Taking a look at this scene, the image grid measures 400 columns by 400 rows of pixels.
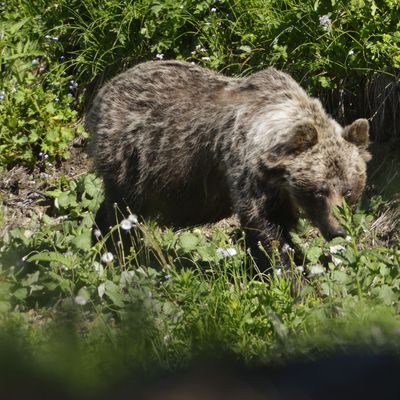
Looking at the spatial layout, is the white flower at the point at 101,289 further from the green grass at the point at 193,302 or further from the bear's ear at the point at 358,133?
the bear's ear at the point at 358,133

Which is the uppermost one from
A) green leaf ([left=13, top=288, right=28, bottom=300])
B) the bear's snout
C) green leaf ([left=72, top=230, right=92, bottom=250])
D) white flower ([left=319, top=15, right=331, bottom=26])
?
white flower ([left=319, top=15, right=331, bottom=26])

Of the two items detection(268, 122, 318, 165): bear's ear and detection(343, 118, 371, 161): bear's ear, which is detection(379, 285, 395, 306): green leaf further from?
detection(343, 118, 371, 161): bear's ear

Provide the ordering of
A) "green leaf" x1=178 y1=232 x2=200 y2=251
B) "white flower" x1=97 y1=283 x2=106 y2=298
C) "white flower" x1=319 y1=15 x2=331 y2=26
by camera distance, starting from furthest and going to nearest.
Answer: "white flower" x1=319 y1=15 x2=331 y2=26 → "green leaf" x1=178 y1=232 x2=200 y2=251 → "white flower" x1=97 y1=283 x2=106 y2=298

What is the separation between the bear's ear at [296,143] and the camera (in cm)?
588

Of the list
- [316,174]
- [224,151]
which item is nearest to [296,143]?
[316,174]

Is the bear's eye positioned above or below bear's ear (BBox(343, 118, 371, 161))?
below

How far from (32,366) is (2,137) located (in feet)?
25.0

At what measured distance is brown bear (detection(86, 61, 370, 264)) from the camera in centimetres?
595

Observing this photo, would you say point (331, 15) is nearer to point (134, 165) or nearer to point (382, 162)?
point (382, 162)

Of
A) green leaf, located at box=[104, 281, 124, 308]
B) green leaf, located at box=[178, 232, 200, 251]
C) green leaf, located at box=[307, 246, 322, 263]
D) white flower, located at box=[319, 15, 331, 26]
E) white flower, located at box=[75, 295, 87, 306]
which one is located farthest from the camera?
white flower, located at box=[319, 15, 331, 26]

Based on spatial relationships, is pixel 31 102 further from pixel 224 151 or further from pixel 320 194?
pixel 320 194

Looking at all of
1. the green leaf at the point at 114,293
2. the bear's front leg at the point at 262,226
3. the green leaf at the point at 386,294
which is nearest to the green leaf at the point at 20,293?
the green leaf at the point at 114,293

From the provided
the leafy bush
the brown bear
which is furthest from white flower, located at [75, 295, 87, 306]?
the leafy bush

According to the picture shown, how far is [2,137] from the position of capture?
891cm
